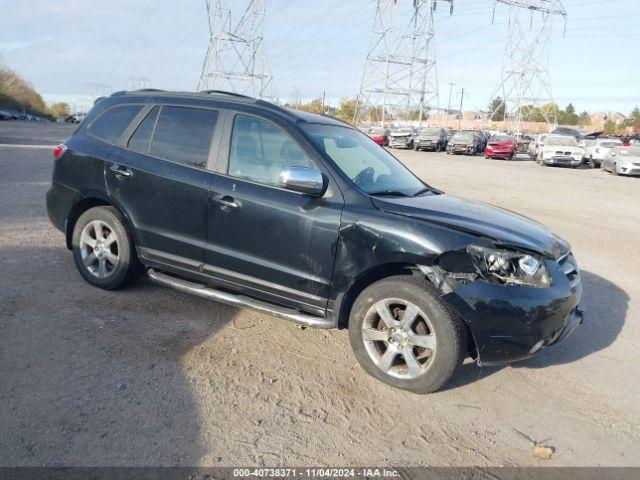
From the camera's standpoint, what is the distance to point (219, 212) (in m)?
4.12

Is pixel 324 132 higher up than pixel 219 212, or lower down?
higher up

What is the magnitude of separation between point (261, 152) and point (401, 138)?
36.3 meters

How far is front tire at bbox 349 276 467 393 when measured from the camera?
3350 mm

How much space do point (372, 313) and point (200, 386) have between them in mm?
1240

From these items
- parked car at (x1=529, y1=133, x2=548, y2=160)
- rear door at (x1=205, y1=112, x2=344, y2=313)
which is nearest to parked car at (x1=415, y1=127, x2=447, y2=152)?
parked car at (x1=529, y1=133, x2=548, y2=160)

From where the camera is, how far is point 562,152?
2697 centimetres

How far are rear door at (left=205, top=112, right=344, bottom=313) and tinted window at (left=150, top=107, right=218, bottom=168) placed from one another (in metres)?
0.24

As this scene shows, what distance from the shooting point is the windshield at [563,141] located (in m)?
27.3

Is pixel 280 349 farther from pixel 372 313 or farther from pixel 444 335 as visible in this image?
pixel 444 335

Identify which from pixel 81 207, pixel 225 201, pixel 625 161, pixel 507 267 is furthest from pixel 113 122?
pixel 625 161

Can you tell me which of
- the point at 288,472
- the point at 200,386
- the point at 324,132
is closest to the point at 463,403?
the point at 288,472

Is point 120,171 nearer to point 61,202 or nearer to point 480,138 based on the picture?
point 61,202

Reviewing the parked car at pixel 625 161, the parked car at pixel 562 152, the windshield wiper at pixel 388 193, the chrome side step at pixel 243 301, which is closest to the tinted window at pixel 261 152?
the windshield wiper at pixel 388 193

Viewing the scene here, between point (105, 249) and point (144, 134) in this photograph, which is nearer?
point (144, 134)
